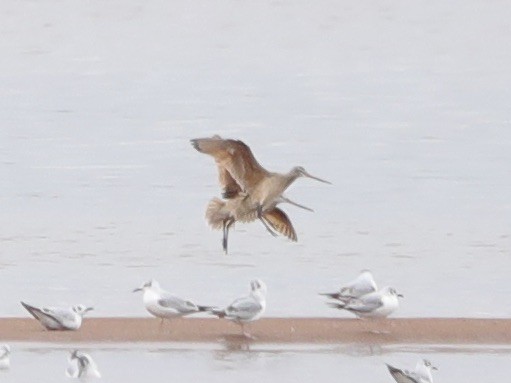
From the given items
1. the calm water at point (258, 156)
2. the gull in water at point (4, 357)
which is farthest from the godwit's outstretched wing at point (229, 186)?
the gull in water at point (4, 357)

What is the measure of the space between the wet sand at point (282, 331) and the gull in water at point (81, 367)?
3.80 ft

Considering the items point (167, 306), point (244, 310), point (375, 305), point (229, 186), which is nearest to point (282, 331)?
point (244, 310)

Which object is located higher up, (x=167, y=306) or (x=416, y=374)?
(x=167, y=306)

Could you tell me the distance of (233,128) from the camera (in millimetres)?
25109

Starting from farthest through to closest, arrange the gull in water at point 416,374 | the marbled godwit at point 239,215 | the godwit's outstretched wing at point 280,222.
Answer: the godwit's outstretched wing at point 280,222 → the marbled godwit at point 239,215 → the gull in water at point 416,374

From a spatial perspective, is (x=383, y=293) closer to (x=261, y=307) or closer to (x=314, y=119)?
(x=261, y=307)

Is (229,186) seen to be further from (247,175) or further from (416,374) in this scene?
(416,374)

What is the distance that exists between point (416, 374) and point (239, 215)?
3898mm

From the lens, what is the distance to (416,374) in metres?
10.5

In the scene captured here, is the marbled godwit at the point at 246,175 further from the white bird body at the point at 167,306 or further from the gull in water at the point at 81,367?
the gull in water at the point at 81,367

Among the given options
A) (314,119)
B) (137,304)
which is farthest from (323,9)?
(137,304)

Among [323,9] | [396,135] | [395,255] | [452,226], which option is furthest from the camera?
[323,9]

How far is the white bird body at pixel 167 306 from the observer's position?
12148 millimetres

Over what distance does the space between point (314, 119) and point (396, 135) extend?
2295mm
